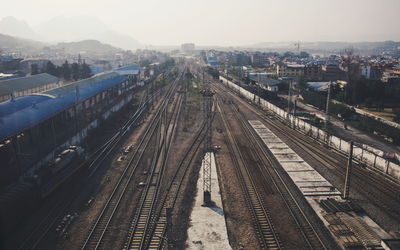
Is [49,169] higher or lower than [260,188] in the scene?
higher

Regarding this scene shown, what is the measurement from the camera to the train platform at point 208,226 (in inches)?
525

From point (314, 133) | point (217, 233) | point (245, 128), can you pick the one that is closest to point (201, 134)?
point (245, 128)

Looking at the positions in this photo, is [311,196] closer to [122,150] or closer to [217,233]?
[217,233]

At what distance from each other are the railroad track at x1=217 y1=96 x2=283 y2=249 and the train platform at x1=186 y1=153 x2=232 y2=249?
1430 mm

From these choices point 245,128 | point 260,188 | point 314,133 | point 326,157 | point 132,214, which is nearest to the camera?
point 132,214

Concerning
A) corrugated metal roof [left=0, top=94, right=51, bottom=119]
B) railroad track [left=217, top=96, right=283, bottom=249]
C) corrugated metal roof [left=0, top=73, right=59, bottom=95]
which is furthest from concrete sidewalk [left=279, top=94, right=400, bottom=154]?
corrugated metal roof [left=0, top=73, right=59, bottom=95]

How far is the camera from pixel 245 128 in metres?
Result: 33.1

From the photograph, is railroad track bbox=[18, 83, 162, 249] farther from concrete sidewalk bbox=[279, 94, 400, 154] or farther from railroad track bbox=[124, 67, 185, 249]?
concrete sidewalk bbox=[279, 94, 400, 154]

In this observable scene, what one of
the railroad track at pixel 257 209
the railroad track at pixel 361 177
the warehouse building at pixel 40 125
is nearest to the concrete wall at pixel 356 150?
the railroad track at pixel 361 177

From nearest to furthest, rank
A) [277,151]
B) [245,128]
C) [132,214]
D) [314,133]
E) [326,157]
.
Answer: [132,214]
[326,157]
[277,151]
[314,133]
[245,128]

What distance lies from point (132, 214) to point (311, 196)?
9.30 meters

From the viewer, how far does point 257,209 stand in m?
16.3

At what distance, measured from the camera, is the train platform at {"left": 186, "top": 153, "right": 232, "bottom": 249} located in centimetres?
1334

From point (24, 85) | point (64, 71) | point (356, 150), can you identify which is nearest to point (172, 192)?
point (356, 150)
